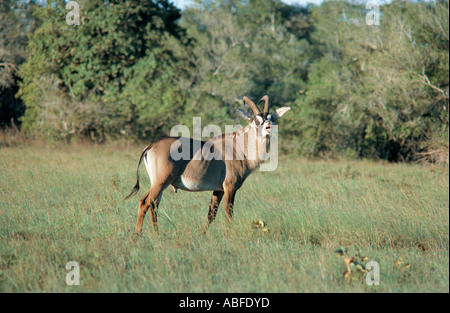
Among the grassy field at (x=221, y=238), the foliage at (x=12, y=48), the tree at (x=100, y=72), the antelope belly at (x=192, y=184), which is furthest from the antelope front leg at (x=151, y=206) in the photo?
the foliage at (x=12, y=48)

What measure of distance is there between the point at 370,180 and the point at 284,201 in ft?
10.1

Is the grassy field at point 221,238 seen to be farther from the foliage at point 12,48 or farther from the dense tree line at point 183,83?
the foliage at point 12,48

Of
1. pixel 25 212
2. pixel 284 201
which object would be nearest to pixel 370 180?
pixel 284 201

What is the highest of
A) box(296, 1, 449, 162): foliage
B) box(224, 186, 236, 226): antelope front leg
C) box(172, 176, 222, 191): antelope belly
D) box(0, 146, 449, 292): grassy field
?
box(296, 1, 449, 162): foliage

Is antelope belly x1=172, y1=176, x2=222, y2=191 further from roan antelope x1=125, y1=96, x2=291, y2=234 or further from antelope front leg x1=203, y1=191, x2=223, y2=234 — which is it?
antelope front leg x1=203, y1=191, x2=223, y2=234

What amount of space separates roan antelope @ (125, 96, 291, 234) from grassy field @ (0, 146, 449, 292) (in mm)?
390

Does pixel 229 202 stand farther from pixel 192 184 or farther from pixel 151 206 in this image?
pixel 151 206

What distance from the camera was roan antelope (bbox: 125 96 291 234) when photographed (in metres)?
6.54

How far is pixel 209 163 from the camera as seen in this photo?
6.92m

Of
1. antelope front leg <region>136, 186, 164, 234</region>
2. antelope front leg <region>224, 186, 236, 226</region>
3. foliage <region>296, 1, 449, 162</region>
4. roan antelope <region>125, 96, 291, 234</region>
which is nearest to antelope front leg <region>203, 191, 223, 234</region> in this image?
roan antelope <region>125, 96, 291, 234</region>

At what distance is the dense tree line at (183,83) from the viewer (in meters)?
14.8

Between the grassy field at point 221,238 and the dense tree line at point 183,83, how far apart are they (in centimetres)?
603

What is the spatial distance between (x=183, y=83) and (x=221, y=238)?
14660 mm
